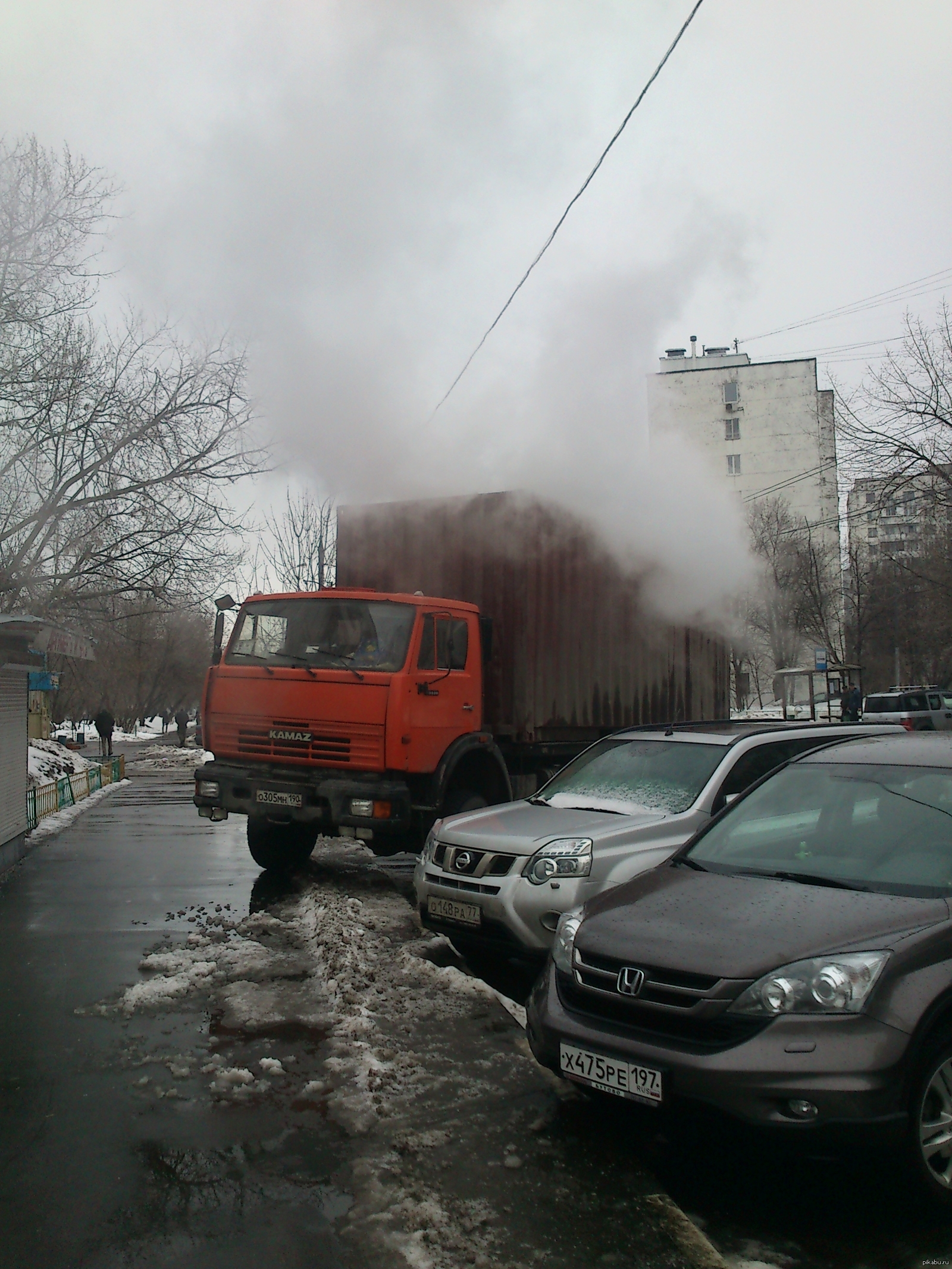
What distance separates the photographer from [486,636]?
8852 millimetres

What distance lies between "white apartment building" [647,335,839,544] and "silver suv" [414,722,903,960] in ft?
163

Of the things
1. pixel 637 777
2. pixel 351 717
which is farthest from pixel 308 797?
pixel 637 777

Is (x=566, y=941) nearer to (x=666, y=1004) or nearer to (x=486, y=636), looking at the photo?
(x=666, y=1004)

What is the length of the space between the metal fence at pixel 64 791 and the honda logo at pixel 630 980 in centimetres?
938

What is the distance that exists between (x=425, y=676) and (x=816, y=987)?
16.8 ft

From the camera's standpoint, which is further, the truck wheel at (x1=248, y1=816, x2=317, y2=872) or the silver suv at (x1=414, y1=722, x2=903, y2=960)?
the truck wheel at (x1=248, y1=816, x2=317, y2=872)

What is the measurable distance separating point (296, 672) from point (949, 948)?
576 cm

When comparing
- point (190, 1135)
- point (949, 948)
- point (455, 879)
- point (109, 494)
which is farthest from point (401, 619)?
point (109, 494)

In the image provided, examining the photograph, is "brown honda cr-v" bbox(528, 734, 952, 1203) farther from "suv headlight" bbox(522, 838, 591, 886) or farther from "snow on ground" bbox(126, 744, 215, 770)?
"snow on ground" bbox(126, 744, 215, 770)

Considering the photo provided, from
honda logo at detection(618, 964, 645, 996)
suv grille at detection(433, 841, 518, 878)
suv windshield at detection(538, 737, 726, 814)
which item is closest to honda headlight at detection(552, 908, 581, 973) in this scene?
honda logo at detection(618, 964, 645, 996)

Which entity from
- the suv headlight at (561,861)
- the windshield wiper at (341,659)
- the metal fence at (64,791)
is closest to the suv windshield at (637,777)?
the suv headlight at (561,861)

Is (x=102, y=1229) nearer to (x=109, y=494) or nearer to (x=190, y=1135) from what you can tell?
(x=190, y=1135)

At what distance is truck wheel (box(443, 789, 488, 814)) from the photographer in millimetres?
8062

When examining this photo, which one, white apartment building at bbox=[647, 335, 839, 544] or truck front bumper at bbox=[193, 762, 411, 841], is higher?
white apartment building at bbox=[647, 335, 839, 544]
